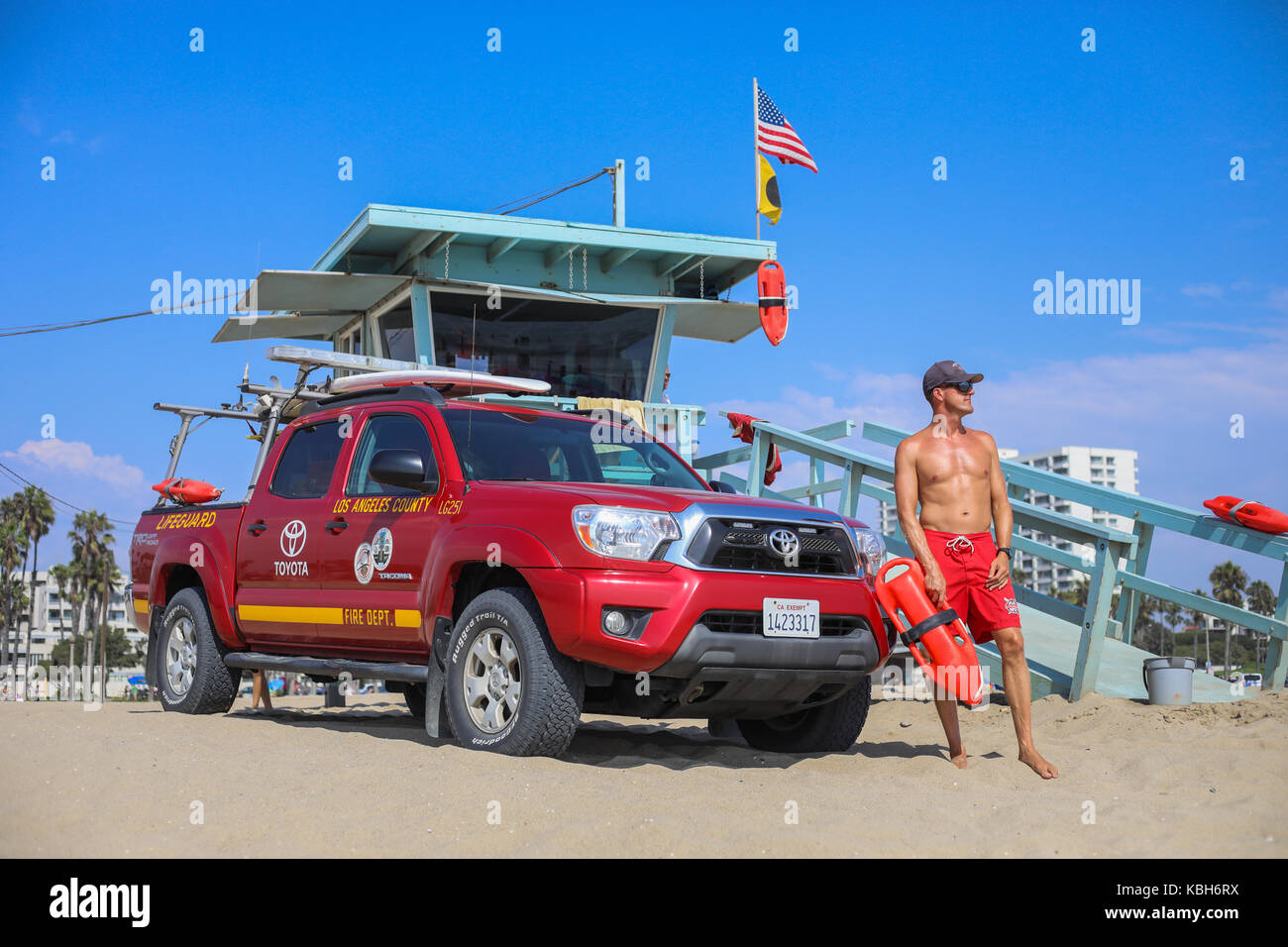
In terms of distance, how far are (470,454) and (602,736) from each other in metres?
2.19

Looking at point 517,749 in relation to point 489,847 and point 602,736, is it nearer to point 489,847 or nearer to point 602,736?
point 489,847

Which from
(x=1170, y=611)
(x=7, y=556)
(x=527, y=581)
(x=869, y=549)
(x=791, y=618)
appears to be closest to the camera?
(x=791, y=618)

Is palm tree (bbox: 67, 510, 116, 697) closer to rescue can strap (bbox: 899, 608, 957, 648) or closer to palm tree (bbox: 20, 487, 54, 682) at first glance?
palm tree (bbox: 20, 487, 54, 682)

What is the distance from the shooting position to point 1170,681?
7398 mm

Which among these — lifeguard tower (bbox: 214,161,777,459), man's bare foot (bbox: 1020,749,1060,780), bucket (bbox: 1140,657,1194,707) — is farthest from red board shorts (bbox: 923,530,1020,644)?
lifeguard tower (bbox: 214,161,777,459)

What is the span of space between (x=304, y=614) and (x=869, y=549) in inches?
137

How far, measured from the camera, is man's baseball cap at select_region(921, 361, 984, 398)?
21.8 ft

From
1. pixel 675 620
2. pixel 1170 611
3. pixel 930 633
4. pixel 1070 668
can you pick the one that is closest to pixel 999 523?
pixel 930 633

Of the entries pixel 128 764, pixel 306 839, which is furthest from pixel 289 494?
pixel 306 839

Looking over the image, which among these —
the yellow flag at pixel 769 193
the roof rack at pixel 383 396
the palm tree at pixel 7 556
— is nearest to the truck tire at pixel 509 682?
the roof rack at pixel 383 396

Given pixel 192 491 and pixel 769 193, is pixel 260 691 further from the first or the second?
pixel 769 193

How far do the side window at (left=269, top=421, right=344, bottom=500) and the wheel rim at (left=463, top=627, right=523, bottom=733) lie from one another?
2.03 metres

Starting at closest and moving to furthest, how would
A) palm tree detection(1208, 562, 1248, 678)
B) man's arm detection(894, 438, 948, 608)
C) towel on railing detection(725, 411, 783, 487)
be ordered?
man's arm detection(894, 438, 948, 608) → towel on railing detection(725, 411, 783, 487) → palm tree detection(1208, 562, 1248, 678)
